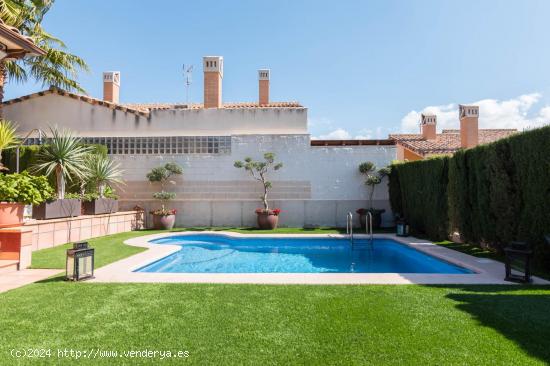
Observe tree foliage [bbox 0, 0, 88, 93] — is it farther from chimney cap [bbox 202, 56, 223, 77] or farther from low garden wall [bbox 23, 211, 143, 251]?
low garden wall [bbox 23, 211, 143, 251]

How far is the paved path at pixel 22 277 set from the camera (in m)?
5.64

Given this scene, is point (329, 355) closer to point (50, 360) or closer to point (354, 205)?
point (50, 360)

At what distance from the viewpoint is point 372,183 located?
15.9m

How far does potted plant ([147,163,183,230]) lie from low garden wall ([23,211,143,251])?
3.83ft

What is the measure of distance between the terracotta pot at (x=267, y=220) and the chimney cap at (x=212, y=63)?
8524mm

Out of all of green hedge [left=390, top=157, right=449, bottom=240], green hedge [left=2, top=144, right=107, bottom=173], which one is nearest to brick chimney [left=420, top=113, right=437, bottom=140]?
green hedge [left=390, top=157, right=449, bottom=240]

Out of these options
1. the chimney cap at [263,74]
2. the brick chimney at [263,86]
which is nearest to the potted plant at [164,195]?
the brick chimney at [263,86]

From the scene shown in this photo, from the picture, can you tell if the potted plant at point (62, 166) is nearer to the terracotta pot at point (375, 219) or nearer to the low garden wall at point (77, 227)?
the low garden wall at point (77, 227)

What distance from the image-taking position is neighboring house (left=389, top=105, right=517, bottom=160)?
20375 millimetres

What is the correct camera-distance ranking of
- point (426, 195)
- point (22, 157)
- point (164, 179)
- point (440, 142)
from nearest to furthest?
point (426, 195)
point (22, 157)
point (164, 179)
point (440, 142)

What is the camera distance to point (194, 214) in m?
16.5

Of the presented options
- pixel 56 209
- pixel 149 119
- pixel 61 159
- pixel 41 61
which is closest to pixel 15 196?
pixel 56 209

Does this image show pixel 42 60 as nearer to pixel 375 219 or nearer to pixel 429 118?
pixel 375 219

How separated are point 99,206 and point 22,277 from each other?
23.1 ft
